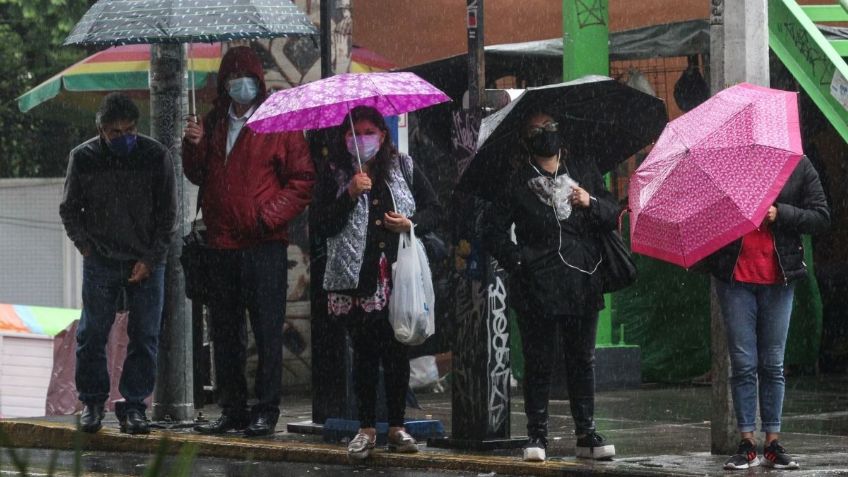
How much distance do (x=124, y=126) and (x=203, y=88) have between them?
622 cm

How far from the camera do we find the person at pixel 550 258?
768 centimetres

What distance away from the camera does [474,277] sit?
27.5 feet

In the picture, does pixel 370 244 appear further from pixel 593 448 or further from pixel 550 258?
pixel 593 448

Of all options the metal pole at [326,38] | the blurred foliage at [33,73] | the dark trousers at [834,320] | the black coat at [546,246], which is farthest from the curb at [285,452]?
the blurred foliage at [33,73]

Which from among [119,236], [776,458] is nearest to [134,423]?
[119,236]

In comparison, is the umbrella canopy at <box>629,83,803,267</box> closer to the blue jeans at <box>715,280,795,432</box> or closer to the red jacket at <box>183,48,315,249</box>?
the blue jeans at <box>715,280,795,432</box>

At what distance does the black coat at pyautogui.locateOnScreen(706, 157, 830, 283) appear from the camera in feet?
23.8

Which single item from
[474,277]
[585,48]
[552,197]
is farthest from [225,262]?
[585,48]

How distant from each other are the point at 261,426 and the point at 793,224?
355cm

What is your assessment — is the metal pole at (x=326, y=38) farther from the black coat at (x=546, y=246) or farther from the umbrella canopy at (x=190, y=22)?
the black coat at (x=546, y=246)

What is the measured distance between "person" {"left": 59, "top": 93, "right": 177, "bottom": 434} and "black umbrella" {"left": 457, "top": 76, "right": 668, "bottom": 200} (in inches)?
96.1

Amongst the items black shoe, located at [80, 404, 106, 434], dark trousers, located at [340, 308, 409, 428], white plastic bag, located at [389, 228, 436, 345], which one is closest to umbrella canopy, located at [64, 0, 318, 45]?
white plastic bag, located at [389, 228, 436, 345]

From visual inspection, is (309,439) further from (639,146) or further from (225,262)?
(639,146)

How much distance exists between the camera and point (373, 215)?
8305mm
